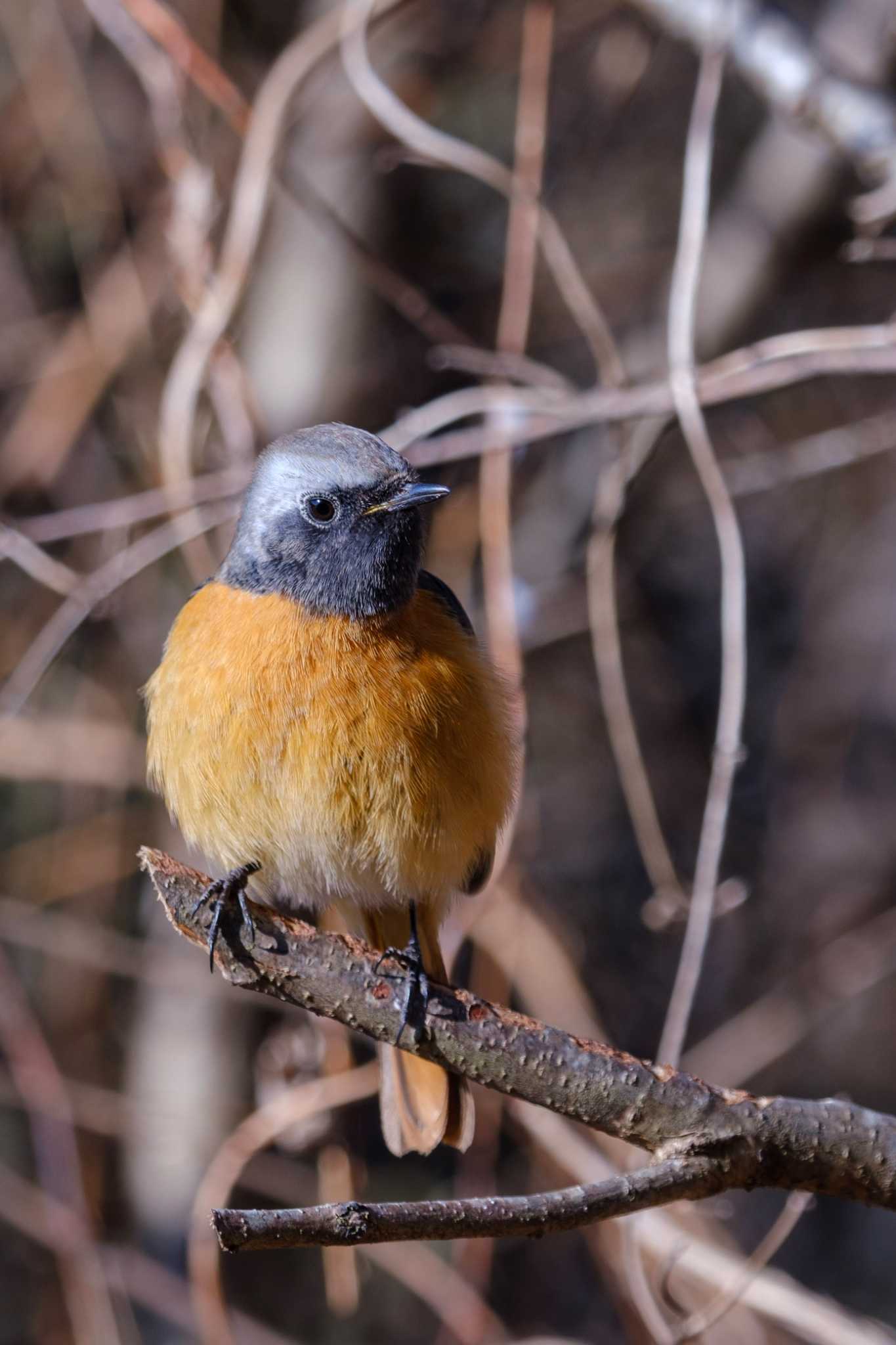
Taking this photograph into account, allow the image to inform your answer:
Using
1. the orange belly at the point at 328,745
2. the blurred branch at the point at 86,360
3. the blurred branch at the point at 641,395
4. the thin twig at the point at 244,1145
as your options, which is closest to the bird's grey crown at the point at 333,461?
the orange belly at the point at 328,745

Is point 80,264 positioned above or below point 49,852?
above

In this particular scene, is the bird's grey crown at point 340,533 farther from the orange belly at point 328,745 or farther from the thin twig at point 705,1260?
the thin twig at point 705,1260

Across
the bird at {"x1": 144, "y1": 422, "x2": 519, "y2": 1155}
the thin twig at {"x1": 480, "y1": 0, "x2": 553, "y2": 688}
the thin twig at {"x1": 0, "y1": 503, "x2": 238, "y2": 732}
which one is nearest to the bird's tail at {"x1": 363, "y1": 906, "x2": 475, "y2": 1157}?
the bird at {"x1": 144, "y1": 422, "x2": 519, "y2": 1155}

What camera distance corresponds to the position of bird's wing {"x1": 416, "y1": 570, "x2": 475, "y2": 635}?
362cm

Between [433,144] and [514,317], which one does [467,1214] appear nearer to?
[514,317]

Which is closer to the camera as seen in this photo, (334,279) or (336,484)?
(336,484)

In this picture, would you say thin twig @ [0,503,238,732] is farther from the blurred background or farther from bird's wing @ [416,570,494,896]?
bird's wing @ [416,570,494,896]

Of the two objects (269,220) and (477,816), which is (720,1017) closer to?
(477,816)

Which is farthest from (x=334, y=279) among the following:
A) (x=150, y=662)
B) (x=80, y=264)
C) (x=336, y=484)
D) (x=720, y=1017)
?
(x=720, y=1017)

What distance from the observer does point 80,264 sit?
19.3ft

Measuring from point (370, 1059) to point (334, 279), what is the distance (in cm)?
311

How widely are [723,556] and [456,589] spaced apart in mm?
1855

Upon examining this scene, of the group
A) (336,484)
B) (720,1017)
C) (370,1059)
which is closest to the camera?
(336,484)

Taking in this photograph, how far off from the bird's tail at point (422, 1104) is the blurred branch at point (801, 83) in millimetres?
3068
